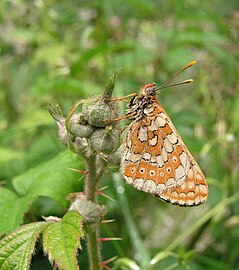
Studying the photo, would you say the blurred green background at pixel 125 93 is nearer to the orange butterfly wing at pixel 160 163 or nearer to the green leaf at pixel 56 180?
the green leaf at pixel 56 180

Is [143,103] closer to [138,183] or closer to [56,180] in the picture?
[138,183]

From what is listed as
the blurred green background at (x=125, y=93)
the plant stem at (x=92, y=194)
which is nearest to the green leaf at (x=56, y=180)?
the blurred green background at (x=125, y=93)

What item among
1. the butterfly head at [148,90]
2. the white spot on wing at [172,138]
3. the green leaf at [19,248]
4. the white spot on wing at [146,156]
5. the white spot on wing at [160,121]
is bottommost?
the green leaf at [19,248]

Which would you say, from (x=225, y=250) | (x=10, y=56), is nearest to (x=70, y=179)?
(x=225, y=250)

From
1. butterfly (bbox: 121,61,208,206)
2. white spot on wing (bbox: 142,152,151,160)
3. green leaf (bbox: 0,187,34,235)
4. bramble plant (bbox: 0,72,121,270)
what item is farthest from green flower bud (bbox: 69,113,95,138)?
green leaf (bbox: 0,187,34,235)

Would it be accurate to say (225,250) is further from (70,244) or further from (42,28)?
(42,28)

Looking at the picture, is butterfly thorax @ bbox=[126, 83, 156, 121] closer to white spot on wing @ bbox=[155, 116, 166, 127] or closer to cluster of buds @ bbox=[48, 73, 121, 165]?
white spot on wing @ bbox=[155, 116, 166, 127]
